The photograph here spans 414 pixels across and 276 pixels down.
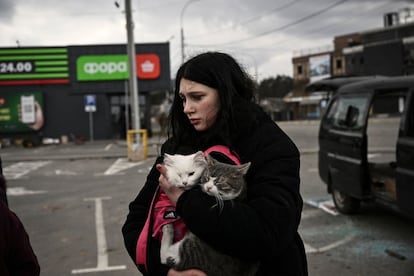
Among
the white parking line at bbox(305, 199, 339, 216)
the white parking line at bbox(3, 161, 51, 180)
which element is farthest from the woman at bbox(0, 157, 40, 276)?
the white parking line at bbox(3, 161, 51, 180)

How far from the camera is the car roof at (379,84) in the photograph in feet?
19.3

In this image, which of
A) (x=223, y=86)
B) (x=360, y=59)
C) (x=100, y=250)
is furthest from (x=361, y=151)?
(x=360, y=59)

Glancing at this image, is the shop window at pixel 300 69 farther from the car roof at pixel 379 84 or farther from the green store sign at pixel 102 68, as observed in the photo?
the car roof at pixel 379 84

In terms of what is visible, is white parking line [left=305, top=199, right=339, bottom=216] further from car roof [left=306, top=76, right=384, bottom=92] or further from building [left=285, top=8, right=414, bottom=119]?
building [left=285, top=8, right=414, bottom=119]

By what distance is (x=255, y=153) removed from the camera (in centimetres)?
174

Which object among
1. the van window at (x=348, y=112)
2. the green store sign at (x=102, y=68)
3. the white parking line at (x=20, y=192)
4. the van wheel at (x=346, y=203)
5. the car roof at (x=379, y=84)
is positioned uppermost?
the green store sign at (x=102, y=68)

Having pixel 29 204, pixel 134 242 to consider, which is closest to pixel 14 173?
pixel 29 204

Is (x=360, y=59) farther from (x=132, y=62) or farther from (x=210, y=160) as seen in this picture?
(x=210, y=160)

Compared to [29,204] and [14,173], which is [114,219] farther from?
[14,173]

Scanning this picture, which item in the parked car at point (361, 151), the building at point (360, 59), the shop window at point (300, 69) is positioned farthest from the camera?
the shop window at point (300, 69)

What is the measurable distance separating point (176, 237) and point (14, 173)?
1422cm

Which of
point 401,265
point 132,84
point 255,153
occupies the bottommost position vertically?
point 401,265

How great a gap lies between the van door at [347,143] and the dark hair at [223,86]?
491 centimetres

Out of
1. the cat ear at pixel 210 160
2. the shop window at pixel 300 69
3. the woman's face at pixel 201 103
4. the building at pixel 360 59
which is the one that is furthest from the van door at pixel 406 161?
the shop window at pixel 300 69
